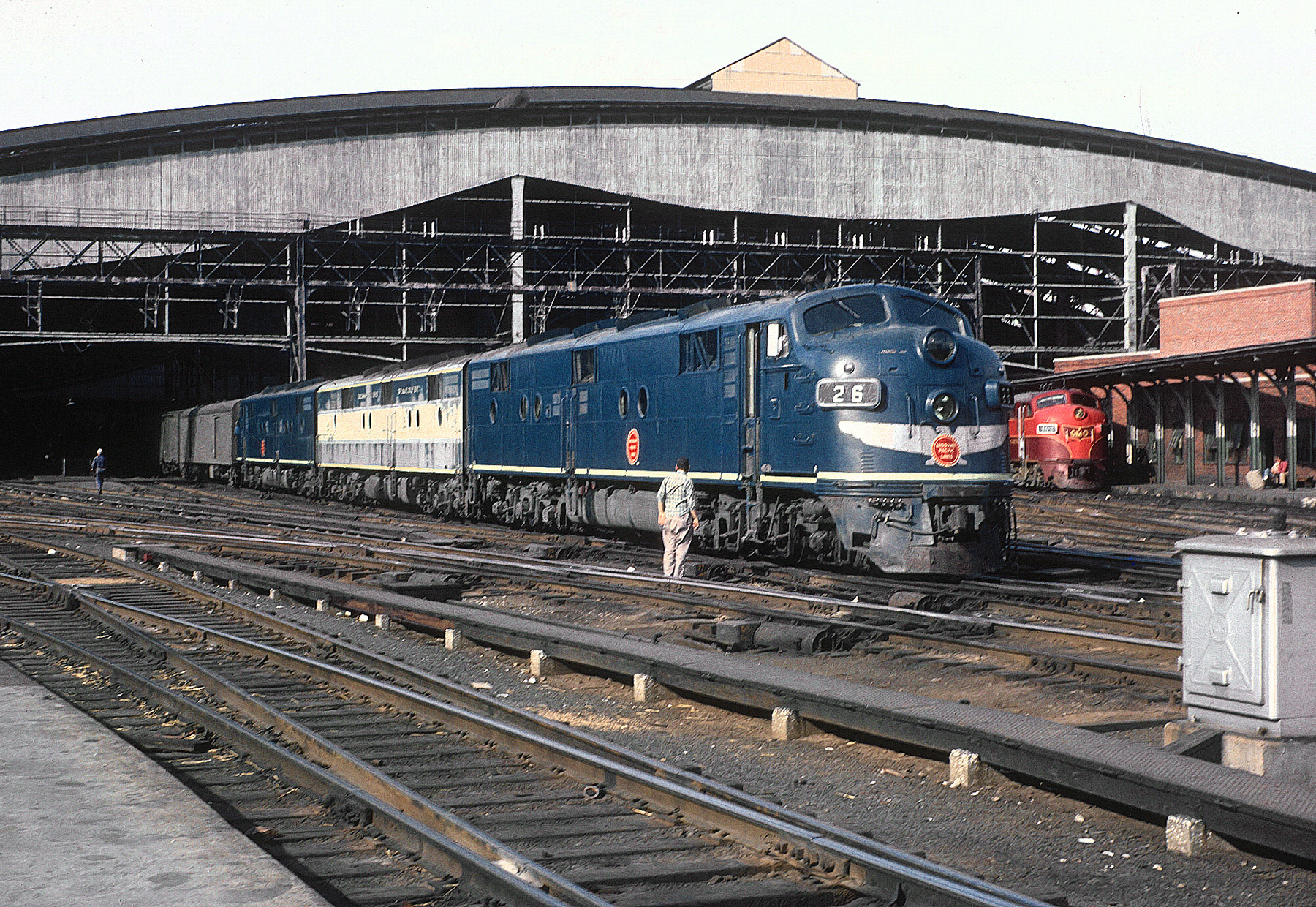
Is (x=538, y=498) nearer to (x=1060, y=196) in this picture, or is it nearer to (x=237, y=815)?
(x=237, y=815)

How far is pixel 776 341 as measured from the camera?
57.9ft

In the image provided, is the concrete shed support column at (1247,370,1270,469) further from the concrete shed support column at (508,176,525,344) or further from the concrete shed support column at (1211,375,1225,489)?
the concrete shed support column at (508,176,525,344)

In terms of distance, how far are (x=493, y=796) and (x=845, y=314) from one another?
11.2 meters

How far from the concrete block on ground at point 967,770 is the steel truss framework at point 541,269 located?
41815 millimetres

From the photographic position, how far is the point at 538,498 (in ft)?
84.4

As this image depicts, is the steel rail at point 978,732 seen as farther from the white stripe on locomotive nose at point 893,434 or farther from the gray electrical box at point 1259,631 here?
the white stripe on locomotive nose at point 893,434

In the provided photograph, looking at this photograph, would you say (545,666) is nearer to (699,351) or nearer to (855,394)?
(855,394)

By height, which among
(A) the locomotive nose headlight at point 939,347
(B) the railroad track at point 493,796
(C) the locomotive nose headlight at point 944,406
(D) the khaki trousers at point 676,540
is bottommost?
(B) the railroad track at point 493,796

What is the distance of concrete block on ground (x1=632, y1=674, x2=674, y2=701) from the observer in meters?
10.6

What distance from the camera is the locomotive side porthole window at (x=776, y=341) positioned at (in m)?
17.5

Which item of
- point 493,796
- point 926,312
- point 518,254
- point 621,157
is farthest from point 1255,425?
point 493,796

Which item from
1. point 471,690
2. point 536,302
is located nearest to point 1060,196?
point 536,302

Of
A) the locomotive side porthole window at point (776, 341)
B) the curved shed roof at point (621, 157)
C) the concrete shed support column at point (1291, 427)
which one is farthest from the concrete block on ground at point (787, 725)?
the curved shed roof at point (621, 157)

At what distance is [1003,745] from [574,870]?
2783 millimetres
